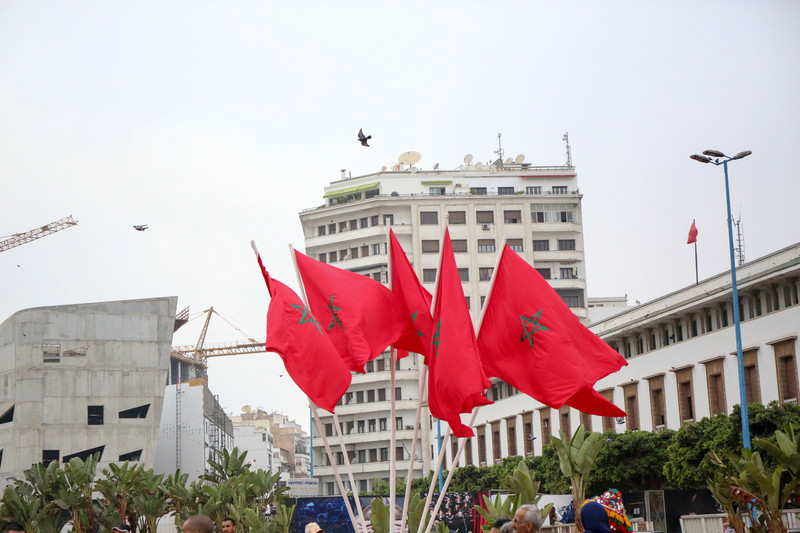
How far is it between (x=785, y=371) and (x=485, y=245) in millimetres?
51301

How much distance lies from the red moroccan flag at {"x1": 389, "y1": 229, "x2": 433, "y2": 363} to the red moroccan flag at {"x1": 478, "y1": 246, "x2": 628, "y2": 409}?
0.81 m

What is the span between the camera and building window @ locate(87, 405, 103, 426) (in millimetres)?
68750

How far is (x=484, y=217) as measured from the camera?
8706 centimetres

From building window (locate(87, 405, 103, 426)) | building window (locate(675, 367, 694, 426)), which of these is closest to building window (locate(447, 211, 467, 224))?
building window (locate(87, 405, 103, 426))

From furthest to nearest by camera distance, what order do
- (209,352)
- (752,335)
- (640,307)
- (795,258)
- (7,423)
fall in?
(209,352) < (7,423) < (640,307) < (752,335) < (795,258)

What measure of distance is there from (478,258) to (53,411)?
35.5 metres

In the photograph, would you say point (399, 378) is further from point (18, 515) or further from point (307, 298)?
point (307, 298)

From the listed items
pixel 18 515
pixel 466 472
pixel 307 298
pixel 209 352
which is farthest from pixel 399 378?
pixel 307 298

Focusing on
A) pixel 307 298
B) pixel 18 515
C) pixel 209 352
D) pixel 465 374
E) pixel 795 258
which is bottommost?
pixel 18 515

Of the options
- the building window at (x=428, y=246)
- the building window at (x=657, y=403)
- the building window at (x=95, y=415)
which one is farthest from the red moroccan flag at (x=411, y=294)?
the building window at (x=428, y=246)

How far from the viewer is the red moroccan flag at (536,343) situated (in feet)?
47.8

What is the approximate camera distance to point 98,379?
69000 millimetres

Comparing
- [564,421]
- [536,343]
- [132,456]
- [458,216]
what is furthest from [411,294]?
[458,216]

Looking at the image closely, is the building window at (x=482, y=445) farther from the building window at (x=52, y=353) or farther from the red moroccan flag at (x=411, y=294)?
the red moroccan flag at (x=411, y=294)
